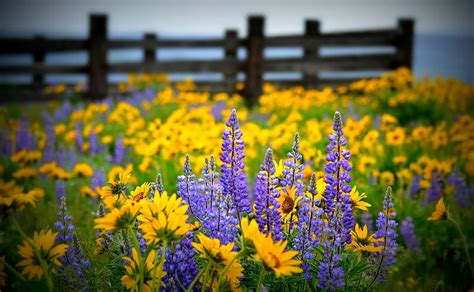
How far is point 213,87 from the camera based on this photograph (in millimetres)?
10711

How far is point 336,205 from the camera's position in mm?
1569

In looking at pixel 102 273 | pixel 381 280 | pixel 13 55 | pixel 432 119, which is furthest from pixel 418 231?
pixel 13 55

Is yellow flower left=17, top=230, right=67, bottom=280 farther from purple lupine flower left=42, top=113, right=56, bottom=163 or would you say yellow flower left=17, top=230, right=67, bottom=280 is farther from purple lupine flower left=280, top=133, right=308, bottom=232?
purple lupine flower left=42, top=113, right=56, bottom=163

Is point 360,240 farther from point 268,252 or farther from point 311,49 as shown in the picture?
point 311,49

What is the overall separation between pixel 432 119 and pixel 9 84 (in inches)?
390

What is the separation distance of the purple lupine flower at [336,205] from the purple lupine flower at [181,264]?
1.21 feet

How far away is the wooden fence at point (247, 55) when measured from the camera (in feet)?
30.7

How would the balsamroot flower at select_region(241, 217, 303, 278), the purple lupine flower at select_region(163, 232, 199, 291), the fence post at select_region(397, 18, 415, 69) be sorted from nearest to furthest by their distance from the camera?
the balsamroot flower at select_region(241, 217, 303, 278)
the purple lupine flower at select_region(163, 232, 199, 291)
the fence post at select_region(397, 18, 415, 69)

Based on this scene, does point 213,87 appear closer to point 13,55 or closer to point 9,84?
point 13,55

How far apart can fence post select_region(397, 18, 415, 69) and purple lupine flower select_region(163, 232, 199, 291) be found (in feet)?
31.2

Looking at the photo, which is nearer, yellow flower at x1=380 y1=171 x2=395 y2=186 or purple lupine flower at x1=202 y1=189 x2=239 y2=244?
Result: purple lupine flower at x1=202 y1=189 x2=239 y2=244

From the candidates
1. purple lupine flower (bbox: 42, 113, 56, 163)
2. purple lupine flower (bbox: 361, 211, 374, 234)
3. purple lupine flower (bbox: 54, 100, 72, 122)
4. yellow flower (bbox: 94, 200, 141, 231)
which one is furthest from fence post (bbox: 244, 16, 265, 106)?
yellow flower (bbox: 94, 200, 141, 231)

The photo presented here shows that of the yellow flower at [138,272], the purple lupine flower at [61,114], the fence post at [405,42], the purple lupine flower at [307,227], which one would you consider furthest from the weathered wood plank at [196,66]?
the yellow flower at [138,272]

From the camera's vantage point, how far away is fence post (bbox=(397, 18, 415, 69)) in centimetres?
1005
